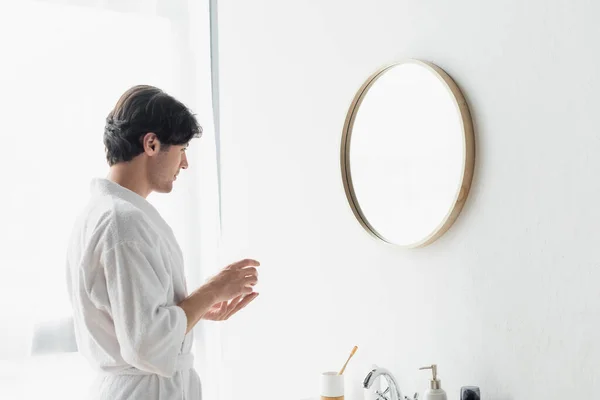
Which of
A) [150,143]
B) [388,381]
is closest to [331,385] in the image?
[388,381]

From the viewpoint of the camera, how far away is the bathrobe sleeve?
4.51 feet

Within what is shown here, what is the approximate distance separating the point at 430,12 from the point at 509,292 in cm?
64

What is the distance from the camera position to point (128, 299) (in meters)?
1.38

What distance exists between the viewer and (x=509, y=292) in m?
1.38

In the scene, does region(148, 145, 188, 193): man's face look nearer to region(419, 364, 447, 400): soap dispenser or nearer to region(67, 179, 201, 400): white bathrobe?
region(67, 179, 201, 400): white bathrobe

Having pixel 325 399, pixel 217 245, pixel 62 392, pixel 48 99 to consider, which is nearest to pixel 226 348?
pixel 217 245

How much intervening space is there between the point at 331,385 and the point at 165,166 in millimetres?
668

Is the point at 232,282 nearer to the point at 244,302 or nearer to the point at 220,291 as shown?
the point at 220,291

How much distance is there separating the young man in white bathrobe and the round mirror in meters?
0.36

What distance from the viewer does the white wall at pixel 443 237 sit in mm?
1268

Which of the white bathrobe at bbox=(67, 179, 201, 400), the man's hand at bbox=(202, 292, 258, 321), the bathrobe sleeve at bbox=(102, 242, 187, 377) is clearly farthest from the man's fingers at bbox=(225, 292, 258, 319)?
the bathrobe sleeve at bbox=(102, 242, 187, 377)

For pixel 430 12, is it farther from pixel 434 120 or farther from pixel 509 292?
pixel 509 292

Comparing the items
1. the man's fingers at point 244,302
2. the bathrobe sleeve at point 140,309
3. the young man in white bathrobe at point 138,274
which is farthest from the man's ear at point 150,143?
the man's fingers at point 244,302

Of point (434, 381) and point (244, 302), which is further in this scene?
point (244, 302)
